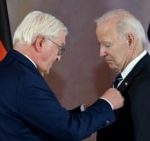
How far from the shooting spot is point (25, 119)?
164 centimetres

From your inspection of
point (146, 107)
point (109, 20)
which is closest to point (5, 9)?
point (109, 20)

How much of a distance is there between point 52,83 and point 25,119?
3.21ft

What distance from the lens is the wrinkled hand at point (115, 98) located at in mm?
1720

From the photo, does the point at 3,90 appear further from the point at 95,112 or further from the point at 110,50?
the point at 110,50

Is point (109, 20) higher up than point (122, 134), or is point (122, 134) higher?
point (109, 20)

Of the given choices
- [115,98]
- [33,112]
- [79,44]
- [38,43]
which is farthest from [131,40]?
[79,44]

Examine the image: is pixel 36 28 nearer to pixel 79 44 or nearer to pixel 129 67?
pixel 129 67

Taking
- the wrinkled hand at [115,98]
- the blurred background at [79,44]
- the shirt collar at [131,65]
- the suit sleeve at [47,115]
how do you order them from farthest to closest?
the blurred background at [79,44] < the shirt collar at [131,65] < the wrinkled hand at [115,98] < the suit sleeve at [47,115]

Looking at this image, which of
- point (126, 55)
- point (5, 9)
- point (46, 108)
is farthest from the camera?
point (5, 9)

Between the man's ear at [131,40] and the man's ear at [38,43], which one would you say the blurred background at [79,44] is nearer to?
the man's ear at [131,40]

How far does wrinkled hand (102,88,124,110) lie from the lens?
5.64ft

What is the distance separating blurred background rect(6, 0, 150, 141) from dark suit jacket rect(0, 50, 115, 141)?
0.88 m

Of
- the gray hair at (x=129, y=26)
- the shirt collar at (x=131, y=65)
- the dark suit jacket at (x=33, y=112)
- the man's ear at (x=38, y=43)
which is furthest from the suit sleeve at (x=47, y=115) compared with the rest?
the gray hair at (x=129, y=26)

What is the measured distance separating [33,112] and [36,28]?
312 millimetres
